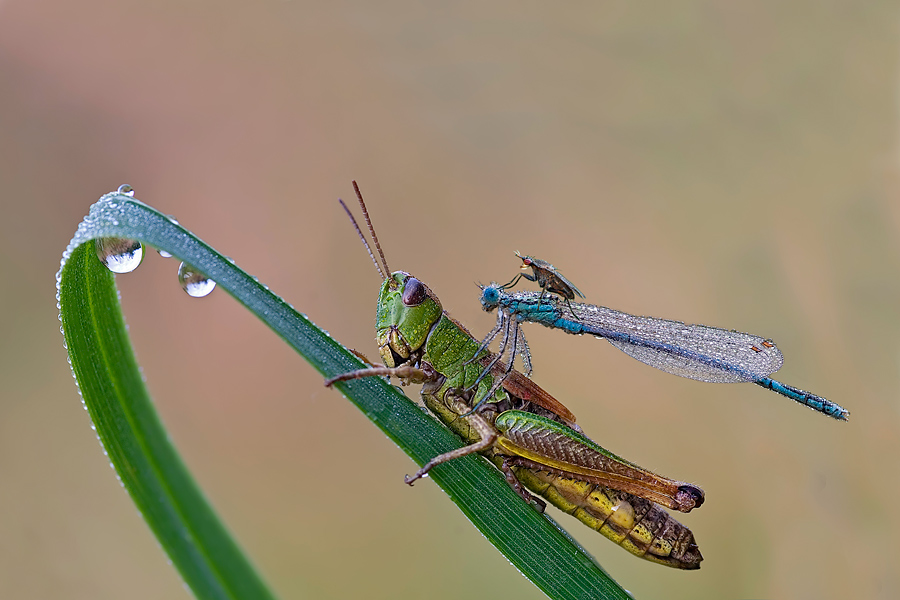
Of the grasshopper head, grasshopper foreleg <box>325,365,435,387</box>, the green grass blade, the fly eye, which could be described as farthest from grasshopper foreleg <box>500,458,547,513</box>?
the fly eye

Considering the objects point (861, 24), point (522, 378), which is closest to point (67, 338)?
point (522, 378)

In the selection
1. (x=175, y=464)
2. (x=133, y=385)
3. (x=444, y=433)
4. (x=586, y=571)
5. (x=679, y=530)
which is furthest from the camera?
(x=679, y=530)

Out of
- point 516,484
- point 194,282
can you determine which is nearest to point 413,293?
point 516,484

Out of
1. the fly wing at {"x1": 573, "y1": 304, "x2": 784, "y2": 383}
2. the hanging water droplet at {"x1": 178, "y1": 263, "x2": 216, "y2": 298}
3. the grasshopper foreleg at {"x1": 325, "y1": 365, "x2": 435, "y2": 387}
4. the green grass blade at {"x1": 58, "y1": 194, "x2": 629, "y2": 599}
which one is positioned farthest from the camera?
the fly wing at {"x1": 573, "y1": 304, "x2": 784, "y2": 383}

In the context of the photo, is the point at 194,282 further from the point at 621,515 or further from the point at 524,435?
the point at 621,515

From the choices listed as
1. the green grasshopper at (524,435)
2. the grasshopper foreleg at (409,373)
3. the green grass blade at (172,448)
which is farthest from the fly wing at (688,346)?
the green grass blade at (172,448)

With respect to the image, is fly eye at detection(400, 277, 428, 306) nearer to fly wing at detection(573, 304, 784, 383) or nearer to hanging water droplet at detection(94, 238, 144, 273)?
fly wing at detection(573, 304, 784, 383)

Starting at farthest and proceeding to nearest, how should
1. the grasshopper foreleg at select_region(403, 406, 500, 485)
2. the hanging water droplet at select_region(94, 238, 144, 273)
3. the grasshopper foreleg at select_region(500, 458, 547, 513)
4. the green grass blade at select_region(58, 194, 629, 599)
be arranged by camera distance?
the grasshopper foreleg at select_region(500, 458, 547, 513) < the grasshopper foreleg at select_region(403, 406, 500, 485) < the hanging water droplet at select_region(94, 238, 144, 273) < the green grass blade at select_region(58, 194, 629, 599)

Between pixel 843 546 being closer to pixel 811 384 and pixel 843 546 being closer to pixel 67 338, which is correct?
pixel 811 384
